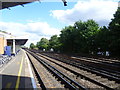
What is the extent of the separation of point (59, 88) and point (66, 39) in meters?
49.9

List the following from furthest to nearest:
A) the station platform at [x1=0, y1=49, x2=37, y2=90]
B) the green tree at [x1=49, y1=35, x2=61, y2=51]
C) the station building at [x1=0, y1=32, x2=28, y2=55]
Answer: the green tree at [x1=49, y1=35, x2=61, y2=51] < the station building at [x1=0, y1=32, x2=28, y2=55] < the station platform at [x1=0, y1=49, x2=37, y2=90]

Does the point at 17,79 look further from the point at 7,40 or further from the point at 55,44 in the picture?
the point at 55,44

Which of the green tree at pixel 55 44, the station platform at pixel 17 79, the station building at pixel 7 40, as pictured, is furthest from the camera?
the green tree at pixel 55 44

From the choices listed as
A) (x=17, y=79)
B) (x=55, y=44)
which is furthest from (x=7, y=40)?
(x=17, y=79)

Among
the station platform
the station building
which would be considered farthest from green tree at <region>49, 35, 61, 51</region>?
the station platform

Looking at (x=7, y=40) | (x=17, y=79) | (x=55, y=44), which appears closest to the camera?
(x=17, y=79)

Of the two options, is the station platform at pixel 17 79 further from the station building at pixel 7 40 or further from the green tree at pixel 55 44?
the green tree at pixel 55 44

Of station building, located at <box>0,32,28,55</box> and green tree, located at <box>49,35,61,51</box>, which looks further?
green tree, located at <box>49,35,61,51</box>

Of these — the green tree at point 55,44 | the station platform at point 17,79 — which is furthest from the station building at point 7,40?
the station platform at point 17,79

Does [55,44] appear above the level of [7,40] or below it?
below

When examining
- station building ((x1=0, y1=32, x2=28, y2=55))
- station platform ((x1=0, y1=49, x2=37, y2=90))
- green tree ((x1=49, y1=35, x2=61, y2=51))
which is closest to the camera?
station platform ((x1=0, y1=49, x2=37, y2=90))

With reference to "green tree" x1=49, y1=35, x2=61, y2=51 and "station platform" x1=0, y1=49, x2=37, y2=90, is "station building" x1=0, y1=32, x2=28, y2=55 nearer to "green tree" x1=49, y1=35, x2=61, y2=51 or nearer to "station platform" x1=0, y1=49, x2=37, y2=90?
"green tree" x1=49, y1=35, x2=61, y2=51

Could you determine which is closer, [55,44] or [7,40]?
[7,40]

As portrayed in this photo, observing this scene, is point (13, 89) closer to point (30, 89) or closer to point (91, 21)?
point (30, 89)
